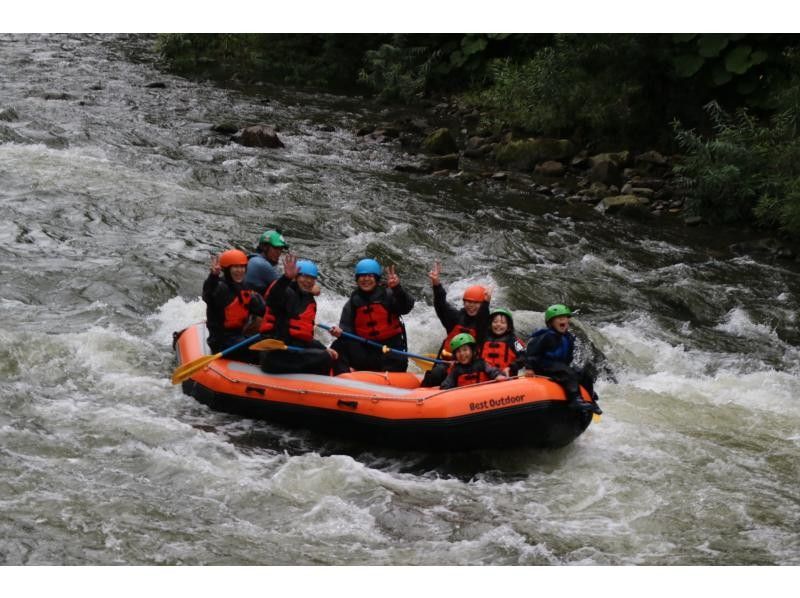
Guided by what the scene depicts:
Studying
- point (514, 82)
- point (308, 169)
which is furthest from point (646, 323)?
point (514, 82)

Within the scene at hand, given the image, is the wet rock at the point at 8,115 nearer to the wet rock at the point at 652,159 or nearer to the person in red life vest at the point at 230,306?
the person in red life vest at the point at 230,306

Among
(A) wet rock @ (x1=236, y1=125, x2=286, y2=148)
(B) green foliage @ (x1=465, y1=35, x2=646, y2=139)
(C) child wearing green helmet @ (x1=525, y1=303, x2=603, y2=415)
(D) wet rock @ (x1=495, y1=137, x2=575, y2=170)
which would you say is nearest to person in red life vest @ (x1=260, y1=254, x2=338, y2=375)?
(C) child wearing green helmet @ (x1=525, y1=303, x2=603, y2=415)

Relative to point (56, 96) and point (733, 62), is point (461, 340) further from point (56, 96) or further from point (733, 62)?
point (56, 96)

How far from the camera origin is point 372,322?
28.6 feet

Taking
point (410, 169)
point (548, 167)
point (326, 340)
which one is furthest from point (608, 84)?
point (326, 340)

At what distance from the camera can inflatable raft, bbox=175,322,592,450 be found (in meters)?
7.49

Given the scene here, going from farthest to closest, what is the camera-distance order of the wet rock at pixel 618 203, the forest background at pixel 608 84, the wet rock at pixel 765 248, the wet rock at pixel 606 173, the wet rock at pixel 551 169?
the wet rock at pixel 551 169, the wet rock at pixel 606 173, the wet rock at pixel 618 203, the forest background at pixel 608 84, the wet rock at pixel 765 248

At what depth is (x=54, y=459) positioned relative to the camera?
7.11 meters

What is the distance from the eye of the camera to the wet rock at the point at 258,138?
17531 mm

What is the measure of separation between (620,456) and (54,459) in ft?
13.6

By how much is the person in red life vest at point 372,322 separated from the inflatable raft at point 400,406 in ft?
1.38

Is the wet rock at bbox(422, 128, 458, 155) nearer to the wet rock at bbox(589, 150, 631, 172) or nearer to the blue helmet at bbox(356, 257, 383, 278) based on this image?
the wet rock at bbox(589, 150, 631, 172)

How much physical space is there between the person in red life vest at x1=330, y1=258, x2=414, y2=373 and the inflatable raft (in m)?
0.42

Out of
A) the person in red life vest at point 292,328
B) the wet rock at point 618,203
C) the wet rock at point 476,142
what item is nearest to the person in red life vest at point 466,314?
the person in red life vest at point 292,328
